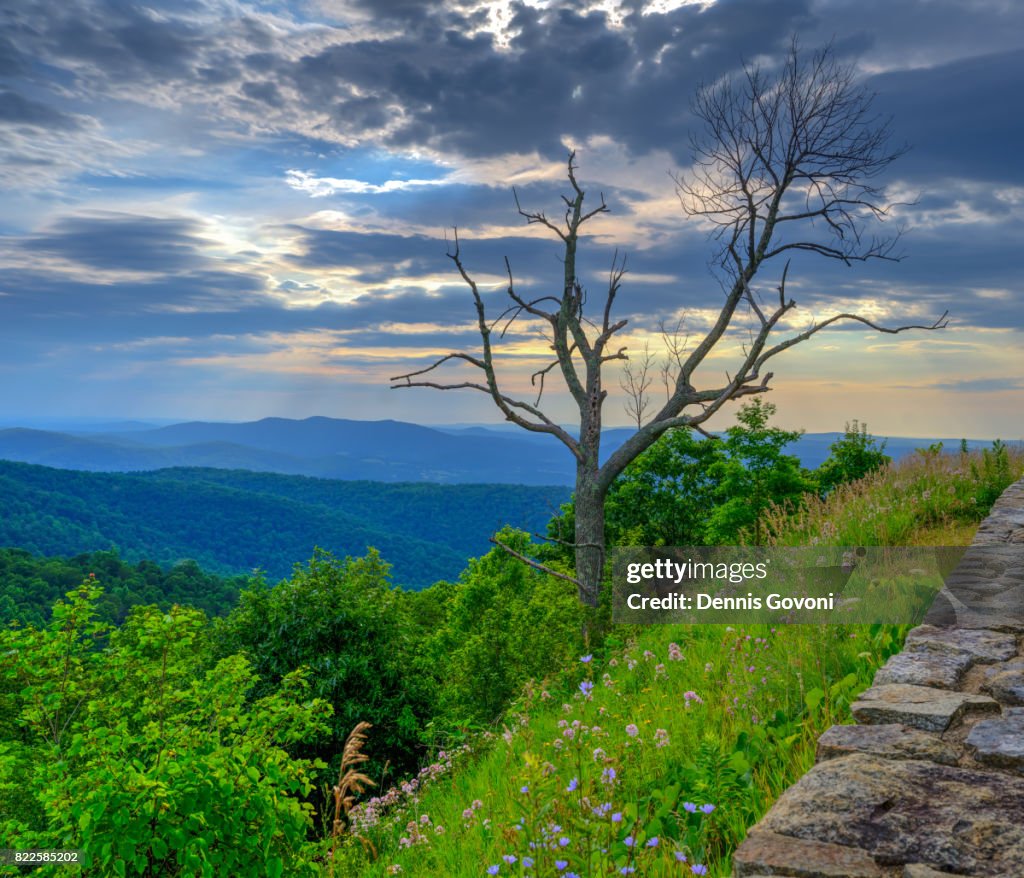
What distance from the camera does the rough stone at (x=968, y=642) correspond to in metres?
4.36

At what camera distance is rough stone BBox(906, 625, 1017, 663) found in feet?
14.3

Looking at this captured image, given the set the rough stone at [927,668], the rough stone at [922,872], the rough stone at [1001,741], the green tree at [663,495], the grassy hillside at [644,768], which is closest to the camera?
the rough stone at [922,872]

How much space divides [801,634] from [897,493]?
20.4 ft

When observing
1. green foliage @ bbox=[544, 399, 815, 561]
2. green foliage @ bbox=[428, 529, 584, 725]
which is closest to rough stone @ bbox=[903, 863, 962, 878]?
green foliage @ bbox=[428, 529, 584, 725]

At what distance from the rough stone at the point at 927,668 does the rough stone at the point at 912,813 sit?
3.61 feet

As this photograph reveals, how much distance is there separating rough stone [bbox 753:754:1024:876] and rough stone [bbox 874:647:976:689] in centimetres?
110

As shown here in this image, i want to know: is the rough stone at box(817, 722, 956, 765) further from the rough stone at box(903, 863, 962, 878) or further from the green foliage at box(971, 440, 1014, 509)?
the green foliage at box(971, 440, 1014, 509)

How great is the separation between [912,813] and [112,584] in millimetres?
67089

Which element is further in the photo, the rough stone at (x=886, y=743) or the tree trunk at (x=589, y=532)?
the tree trunk at (x=589, y=532)

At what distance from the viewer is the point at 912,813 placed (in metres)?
2.60

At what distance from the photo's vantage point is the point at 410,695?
1977 cm

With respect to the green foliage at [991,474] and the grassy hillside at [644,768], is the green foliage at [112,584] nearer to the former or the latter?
the green foliage at [991,474]

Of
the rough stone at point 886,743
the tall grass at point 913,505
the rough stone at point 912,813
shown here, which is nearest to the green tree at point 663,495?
the tall grass at point 913,505

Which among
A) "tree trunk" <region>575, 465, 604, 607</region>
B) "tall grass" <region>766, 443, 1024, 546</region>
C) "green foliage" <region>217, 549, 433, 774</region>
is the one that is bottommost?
"green foliage" <region>217, 549, 433, 774</region>
